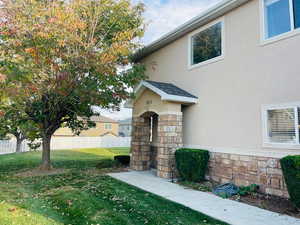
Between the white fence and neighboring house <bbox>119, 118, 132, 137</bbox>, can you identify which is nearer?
the white fence

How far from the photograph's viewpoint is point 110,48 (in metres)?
8.26

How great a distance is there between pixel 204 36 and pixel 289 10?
3.18m

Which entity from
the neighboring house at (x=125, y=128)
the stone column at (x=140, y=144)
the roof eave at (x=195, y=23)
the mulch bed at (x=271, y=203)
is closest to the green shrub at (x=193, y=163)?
the mulch bed at (x=271, y=203)

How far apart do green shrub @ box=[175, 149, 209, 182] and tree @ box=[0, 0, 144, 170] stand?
3.55m

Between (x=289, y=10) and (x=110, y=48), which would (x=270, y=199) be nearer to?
(x=289, y=10)

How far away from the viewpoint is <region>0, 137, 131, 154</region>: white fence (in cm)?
2167

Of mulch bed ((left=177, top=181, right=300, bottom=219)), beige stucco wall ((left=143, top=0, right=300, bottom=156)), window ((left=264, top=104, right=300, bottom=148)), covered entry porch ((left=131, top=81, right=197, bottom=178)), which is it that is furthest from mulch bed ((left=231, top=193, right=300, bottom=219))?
covered entry porch ((left=131, top=81, right=197, bottom=178))

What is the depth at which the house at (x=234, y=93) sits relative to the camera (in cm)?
598

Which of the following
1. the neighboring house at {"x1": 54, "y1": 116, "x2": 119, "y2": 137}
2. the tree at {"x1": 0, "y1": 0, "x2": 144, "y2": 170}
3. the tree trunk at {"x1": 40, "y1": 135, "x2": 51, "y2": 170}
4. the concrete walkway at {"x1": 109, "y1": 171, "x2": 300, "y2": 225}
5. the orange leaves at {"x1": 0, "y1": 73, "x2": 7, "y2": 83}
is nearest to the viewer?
the concrete walkway at {"x1": 109, "y1": 171, "x2": 300, "y2": 225}

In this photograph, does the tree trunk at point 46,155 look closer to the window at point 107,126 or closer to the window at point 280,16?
the window at point 280,16

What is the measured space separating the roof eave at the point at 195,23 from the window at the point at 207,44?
342mm

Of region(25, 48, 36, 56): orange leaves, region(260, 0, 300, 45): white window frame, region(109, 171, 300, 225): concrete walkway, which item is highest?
region(260, 0, 300, 45): white window frame

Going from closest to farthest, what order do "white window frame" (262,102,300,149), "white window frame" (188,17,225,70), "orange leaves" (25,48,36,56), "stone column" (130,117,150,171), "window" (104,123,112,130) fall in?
"white window frame" (262,102,300,149)
"orange leaves" (25,48,36,56)
"white window frame" (188,17,225,70)
"stone column" (130,117,150,171)
"window" (104,123,112,130)

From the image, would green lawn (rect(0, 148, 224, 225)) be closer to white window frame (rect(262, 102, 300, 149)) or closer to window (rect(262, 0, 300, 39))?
white window frame (rect(262, 102, 300, 149))
